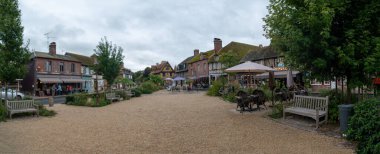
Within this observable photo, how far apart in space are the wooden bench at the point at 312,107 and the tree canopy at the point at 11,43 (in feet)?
38.6

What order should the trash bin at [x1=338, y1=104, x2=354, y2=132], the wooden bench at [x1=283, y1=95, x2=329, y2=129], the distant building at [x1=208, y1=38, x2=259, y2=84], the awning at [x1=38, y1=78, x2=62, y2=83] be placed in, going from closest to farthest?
the trash bin at [x1=338, y1=104, x2=354, y2=132]
the wooden bench at [x1=283, y1=95, x2=329, y2=129]
the awning at [x1=38, y1=78, x2=62, y2=83]
the distant building at [x1=208, y1=38, x2=259, y2=84]

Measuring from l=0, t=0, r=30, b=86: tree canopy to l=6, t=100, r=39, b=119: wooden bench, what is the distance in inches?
47.7

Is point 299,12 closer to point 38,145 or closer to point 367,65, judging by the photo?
point 367,65

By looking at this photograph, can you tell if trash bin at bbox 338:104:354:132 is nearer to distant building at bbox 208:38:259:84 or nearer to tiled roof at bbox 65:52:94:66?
distant building at bbox 208:38:259:84

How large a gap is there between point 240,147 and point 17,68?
11.2 metres

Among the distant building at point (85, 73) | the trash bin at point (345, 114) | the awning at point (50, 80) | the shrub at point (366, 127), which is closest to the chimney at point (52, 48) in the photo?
the awning at point (50, 80)

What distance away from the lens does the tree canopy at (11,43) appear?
39.5 feet

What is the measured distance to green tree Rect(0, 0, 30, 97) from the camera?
12031 mm

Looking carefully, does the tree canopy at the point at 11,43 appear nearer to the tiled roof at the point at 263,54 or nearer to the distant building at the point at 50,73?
the distant building at the point at 50,73

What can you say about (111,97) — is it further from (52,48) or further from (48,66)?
(52,48)

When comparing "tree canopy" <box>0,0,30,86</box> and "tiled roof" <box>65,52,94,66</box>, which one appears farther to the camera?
"tiled roof" <box>65,52,94,66</box>

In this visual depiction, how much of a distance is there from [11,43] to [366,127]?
45.0ft

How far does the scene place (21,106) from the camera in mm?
12328

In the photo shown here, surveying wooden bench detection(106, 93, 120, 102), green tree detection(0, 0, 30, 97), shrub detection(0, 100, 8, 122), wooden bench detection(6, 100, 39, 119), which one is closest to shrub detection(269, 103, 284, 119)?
wooden bench detection(6, 100, 39, 119)
